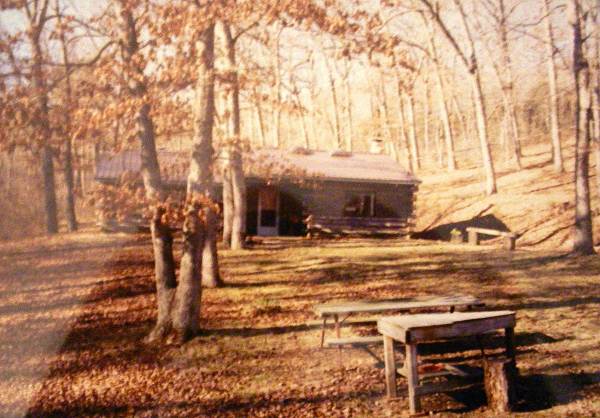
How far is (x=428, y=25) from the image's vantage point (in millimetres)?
20516

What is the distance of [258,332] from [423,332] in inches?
135

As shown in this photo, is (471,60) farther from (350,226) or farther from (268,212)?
(268,212)

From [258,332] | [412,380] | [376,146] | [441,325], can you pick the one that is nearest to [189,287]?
[258,332]

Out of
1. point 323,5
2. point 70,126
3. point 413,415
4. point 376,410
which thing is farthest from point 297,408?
point 323,5

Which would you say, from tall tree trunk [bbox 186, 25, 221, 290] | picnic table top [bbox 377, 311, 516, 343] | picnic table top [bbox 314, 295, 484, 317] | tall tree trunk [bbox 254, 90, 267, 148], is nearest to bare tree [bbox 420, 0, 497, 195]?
tall tree trunk [bbox 254, 90, 267, 148]

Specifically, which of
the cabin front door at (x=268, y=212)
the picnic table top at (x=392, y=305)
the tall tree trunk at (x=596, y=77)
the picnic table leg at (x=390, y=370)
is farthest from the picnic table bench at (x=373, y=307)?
the cabin front door at (x=268, y=212)

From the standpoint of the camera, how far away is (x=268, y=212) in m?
19.1

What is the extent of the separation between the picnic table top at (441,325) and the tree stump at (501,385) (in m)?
0.45

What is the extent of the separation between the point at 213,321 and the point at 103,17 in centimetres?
529

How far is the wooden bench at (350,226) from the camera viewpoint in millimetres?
18406

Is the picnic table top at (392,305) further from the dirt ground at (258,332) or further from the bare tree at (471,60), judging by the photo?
the bare tree at (471,60)

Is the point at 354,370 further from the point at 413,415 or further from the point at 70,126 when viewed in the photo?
the point at 70,126

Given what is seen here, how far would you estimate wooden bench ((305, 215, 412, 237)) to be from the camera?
1841 centimetres

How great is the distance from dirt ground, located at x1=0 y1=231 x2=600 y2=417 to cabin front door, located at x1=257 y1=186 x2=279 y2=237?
251 inches
